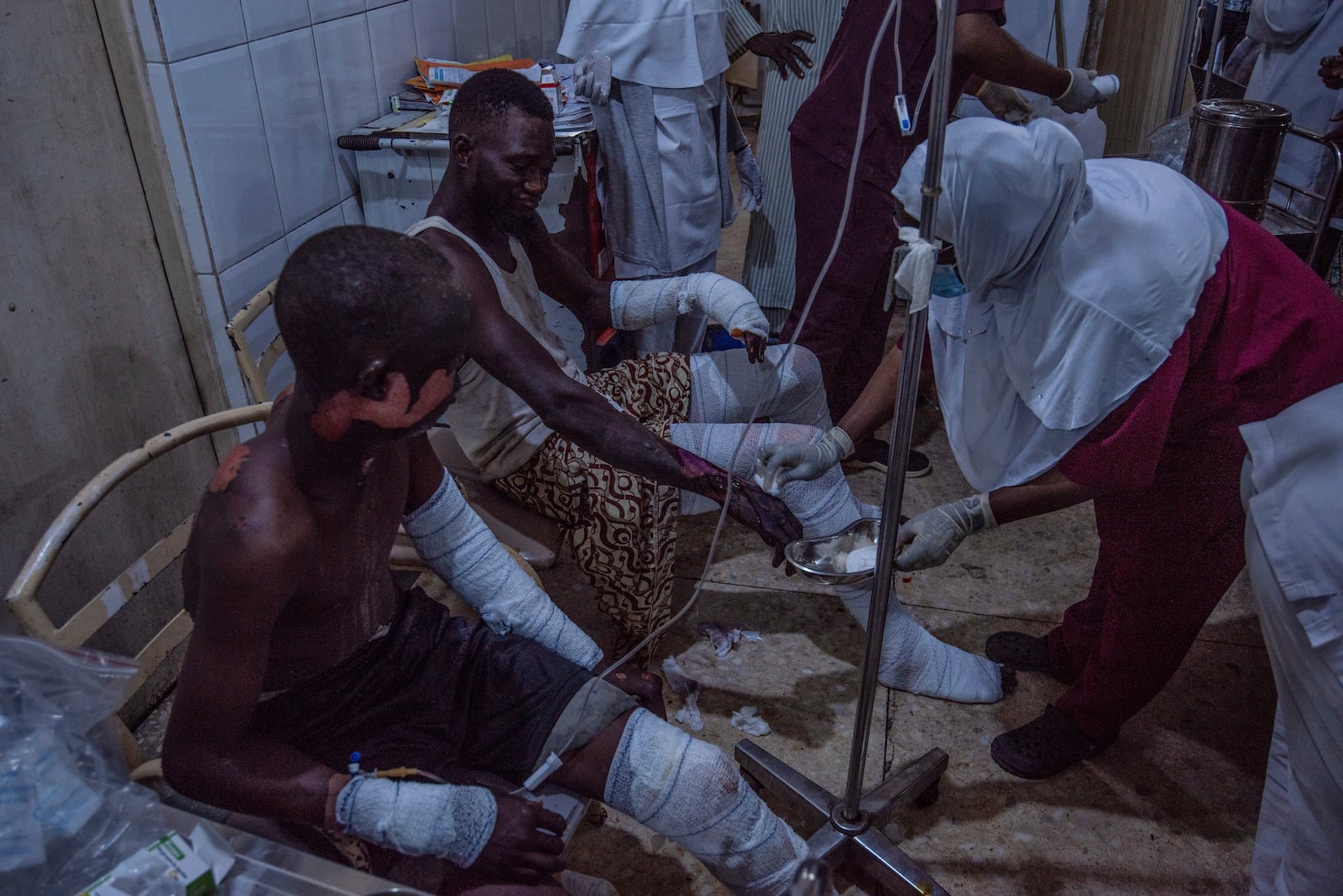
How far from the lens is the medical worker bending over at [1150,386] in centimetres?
115

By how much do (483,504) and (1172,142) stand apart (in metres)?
2.13

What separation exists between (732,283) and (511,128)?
589 mm

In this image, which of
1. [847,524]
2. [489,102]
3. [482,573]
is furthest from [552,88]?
[482,573]

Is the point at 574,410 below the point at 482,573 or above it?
above

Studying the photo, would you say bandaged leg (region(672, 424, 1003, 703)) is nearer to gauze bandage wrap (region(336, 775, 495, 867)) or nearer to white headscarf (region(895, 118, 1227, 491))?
white headscarf (region(895, 118, 1227, 491))

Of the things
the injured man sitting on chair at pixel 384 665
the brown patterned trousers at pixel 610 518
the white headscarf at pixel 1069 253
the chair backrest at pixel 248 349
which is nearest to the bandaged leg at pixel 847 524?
the brown patterned trousers at pixel 610 518

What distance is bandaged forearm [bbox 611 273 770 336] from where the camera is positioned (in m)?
1.96

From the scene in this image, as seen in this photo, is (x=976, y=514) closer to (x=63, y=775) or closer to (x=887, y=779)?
(x=887, y=779)

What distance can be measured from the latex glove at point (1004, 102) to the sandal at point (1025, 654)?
1557 mm

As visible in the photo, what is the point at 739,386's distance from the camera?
204cm

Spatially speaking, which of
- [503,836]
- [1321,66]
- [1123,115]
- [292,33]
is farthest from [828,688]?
[1123,115]

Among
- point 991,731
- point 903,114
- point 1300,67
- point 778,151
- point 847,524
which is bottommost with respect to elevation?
point 991,731

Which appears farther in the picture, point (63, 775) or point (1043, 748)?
point (1043, 748)

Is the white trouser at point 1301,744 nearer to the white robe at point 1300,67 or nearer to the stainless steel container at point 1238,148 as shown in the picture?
the stainless steel container at point 1238,148
